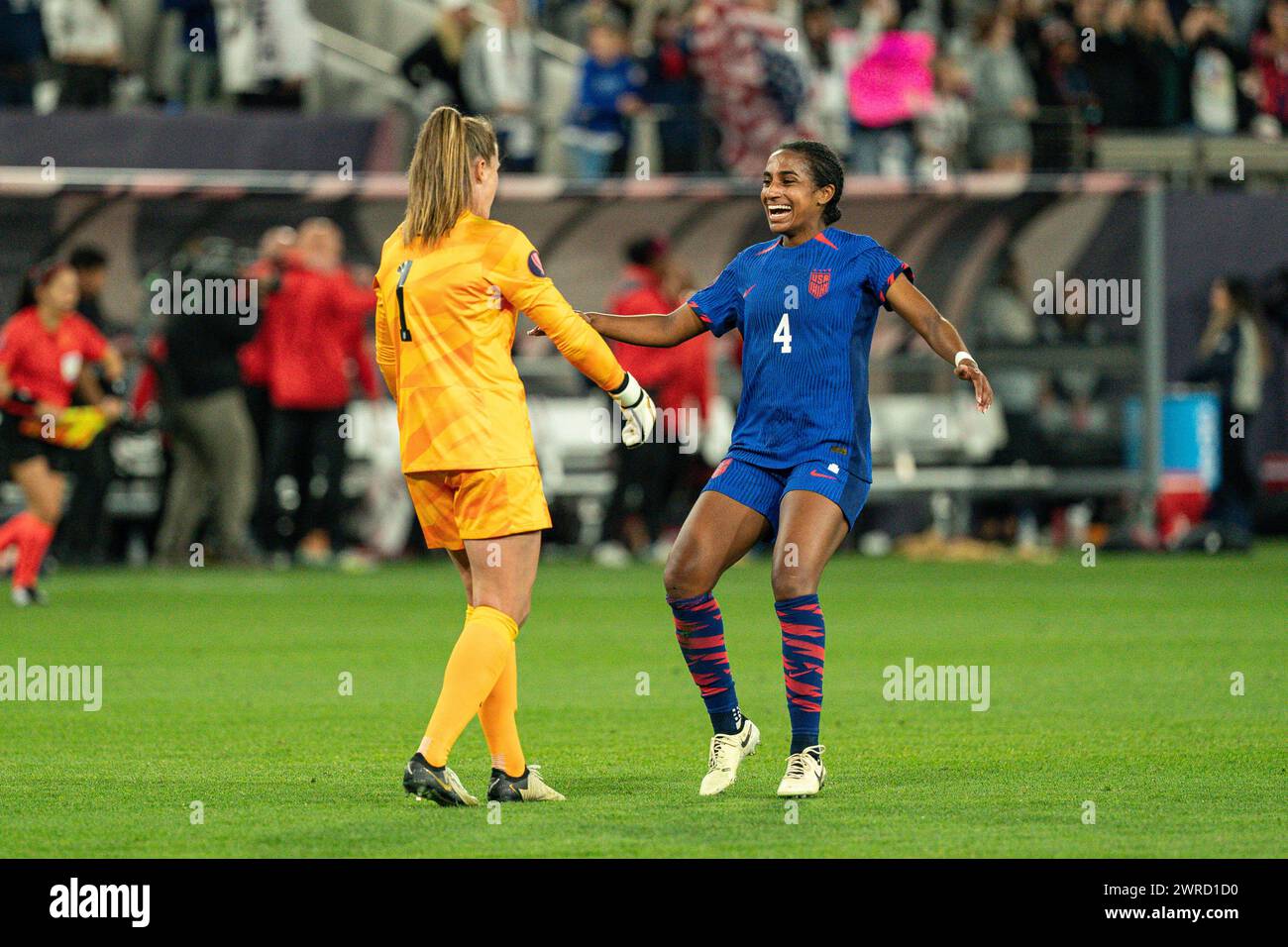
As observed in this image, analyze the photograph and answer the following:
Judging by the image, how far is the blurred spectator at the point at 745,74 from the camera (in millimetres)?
21094

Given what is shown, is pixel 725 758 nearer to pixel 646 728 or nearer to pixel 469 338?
pixel 469 338

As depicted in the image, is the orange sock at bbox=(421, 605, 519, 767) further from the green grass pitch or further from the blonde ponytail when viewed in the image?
the blonde ponytail

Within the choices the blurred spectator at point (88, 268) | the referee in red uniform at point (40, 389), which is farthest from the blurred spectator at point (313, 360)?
the referee in red uniform at point (40, 389)

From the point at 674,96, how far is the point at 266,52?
12.6 ft

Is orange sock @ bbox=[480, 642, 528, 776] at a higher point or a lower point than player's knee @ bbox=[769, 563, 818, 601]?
lower

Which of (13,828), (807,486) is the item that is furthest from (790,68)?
(13,828)

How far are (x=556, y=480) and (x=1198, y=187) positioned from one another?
765 cm

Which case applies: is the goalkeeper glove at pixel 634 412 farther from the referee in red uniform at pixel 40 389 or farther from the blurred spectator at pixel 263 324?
the blurred spectator at pixel 263 324

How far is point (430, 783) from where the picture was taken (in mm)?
7445

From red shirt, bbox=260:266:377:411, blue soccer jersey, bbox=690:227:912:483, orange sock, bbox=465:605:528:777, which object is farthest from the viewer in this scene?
red shirt, bbox=260:266:377:411

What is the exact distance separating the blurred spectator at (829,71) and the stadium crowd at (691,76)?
0.02 m

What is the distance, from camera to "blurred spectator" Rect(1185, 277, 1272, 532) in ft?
71.4

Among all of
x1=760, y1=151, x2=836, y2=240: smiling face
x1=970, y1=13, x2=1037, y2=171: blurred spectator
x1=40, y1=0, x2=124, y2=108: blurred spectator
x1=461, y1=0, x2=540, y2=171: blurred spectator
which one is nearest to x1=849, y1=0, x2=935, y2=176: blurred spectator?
x1=970, y1=13, x2=1037, y2=171: blurred spectator

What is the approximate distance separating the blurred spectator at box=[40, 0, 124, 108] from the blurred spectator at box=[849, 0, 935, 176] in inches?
274
